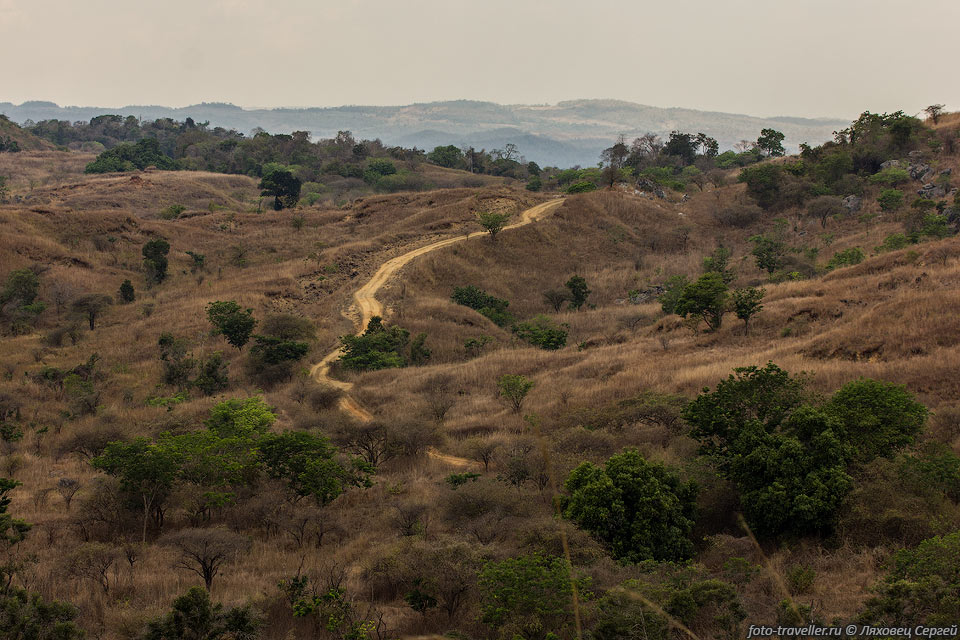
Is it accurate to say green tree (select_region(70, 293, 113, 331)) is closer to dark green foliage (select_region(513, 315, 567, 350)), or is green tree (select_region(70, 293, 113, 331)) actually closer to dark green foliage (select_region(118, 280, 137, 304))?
dark green foliage (select_region(118, 280, 137, 304))

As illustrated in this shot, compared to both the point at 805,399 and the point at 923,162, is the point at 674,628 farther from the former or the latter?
the point at 923,162

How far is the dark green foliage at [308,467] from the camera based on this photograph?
15.3 metres

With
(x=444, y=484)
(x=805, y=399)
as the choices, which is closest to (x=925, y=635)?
(x=805, y=399)

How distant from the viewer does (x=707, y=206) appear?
2849 inches

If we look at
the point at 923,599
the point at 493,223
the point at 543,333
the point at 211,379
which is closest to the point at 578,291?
the point at 543,333

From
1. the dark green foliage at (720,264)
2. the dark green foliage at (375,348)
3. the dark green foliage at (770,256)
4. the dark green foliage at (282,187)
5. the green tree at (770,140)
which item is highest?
the green tree at (770,140)

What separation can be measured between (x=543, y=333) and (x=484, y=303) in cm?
1073

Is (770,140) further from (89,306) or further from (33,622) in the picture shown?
(33,622)

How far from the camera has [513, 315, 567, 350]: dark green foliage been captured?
35.8 m

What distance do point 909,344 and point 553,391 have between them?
1186 centimetres

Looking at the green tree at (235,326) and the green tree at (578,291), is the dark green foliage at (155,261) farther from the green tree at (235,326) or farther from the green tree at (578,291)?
the green tree at (578,291)

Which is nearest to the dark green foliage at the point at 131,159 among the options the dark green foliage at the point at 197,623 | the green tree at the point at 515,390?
the green tree at the point at 515,390

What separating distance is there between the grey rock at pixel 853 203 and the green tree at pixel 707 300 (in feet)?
125

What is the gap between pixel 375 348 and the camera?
3438cm
